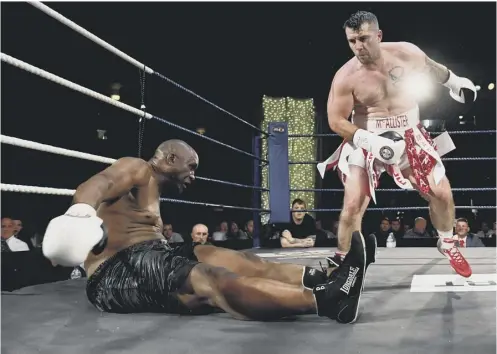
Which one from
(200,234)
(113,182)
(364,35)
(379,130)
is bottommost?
(200,234)

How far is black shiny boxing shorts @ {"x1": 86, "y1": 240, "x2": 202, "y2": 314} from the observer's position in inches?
48.7

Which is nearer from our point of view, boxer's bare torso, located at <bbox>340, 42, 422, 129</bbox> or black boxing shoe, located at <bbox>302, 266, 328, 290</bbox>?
black boxing shoe, located at <bbox>302, 266, 328, 290</bbox>

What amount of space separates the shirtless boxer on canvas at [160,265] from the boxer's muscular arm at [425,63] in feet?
3.65

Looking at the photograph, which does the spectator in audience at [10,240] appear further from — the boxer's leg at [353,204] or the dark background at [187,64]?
the boxer's leg at [353,204]

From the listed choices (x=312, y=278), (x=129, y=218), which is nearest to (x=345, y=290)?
(x=312, y=278)

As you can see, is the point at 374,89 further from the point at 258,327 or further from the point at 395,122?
the point at 258,327

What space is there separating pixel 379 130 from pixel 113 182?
119cm

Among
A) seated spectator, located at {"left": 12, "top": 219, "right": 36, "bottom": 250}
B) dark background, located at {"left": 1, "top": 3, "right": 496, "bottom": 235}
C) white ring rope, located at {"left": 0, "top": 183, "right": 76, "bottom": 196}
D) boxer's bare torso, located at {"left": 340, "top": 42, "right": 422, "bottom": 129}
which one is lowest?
seated spectator, located at {"left": 12, "top": 219, "right": 36, "bottom": 250}

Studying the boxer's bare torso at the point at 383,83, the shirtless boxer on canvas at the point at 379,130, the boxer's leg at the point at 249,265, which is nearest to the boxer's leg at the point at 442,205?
the shirtless boxer on canvas at the point at 379,130

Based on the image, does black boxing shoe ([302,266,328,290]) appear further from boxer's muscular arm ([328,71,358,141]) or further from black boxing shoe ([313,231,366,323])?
boxer's muscular arm ([328,71,358,141])

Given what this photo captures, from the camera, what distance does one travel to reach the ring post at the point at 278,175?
3457 mm

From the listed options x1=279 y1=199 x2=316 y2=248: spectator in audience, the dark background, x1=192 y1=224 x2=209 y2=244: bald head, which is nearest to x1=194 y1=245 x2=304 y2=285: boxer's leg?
x1=192 y1=224 x2=209 y2=244: bald head

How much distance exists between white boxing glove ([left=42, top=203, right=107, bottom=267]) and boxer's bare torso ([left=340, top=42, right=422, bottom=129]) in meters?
1.38

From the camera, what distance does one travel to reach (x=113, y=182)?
119 cm
